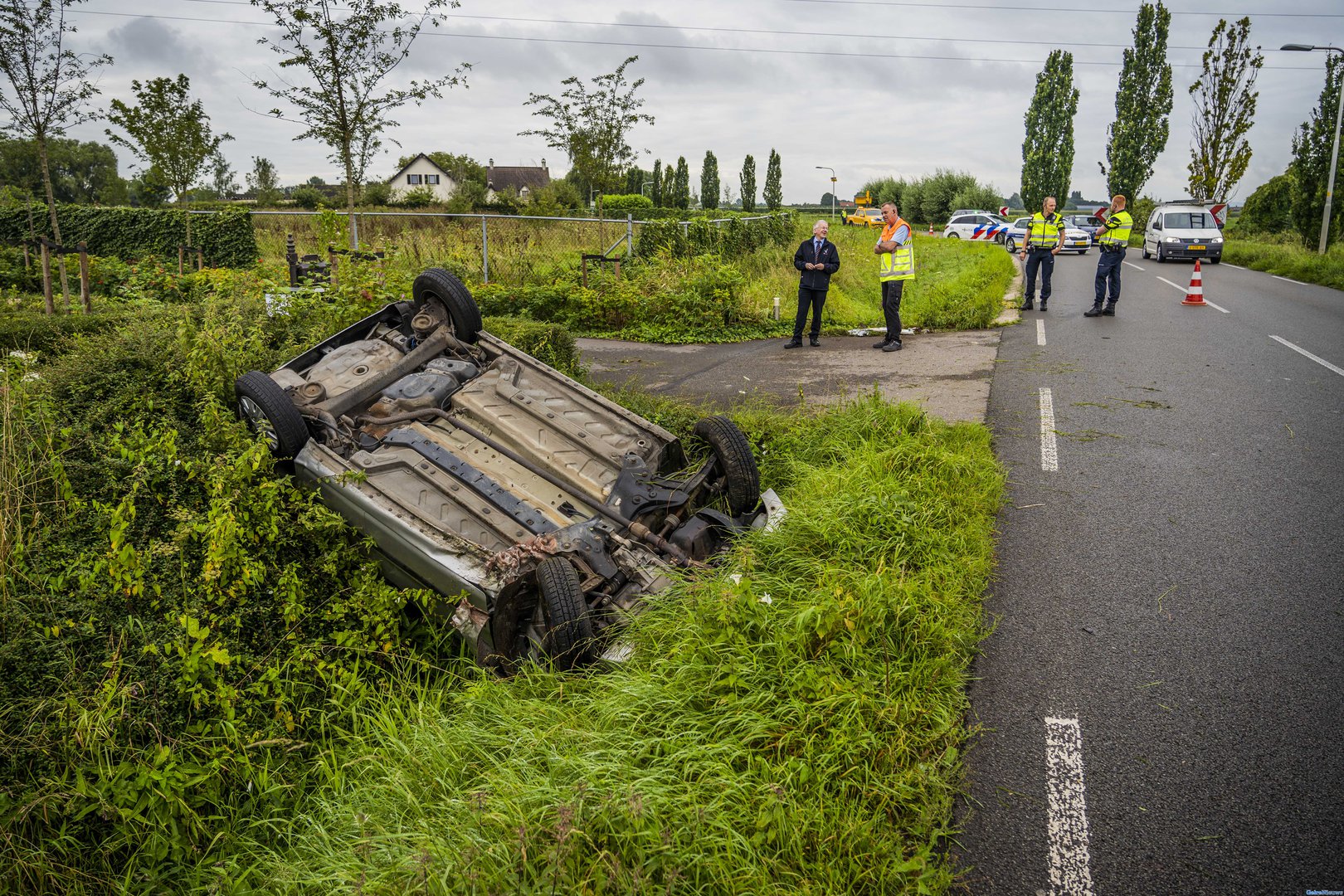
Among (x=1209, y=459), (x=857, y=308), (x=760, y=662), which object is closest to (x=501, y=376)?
(x=760, y=662)

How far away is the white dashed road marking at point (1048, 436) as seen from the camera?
6309 mm

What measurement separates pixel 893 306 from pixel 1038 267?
15.6 ft

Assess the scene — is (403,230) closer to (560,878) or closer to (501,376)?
(501,376)

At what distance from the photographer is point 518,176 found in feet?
222

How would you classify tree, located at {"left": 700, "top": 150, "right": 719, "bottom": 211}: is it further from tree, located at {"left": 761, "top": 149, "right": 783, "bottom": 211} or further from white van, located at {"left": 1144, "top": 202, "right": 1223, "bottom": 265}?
white van, located at {"left": 1144, "top": 202, "right": 1223, "bottom": 265}

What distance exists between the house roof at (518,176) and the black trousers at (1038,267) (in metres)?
55.7

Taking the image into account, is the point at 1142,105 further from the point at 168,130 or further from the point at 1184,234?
the point at 168,130

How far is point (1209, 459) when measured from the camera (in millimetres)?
6172

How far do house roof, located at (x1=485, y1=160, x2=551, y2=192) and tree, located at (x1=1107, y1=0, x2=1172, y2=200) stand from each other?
4031 cm

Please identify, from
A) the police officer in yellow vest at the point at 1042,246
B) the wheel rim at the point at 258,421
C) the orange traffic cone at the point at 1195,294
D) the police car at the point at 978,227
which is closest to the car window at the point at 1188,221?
the police car at the point at 978,227

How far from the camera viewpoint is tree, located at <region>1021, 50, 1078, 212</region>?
153 ft

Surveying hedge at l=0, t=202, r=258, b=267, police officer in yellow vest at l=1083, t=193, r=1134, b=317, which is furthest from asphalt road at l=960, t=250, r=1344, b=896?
hedge at l=0, t=202, r=258, b=267

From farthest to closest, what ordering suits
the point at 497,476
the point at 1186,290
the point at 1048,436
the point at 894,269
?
the point at 1186,290 < the point at 894,269 < the point at 1048,436 < the point at 497,476

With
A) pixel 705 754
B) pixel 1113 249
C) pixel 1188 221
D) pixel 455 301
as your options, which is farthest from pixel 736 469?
pixel 1188 221
